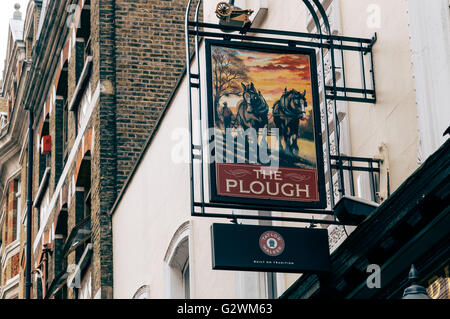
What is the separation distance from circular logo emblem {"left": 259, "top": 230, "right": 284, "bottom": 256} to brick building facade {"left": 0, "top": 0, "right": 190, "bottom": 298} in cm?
1035

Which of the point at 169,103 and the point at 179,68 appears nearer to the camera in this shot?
the point at 169,103

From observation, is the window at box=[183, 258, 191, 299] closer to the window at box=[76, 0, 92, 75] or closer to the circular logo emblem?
the circular logo emblem

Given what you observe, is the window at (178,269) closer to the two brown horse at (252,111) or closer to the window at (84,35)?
the two brown horse at (252,111)

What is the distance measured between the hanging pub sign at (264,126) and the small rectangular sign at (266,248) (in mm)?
329

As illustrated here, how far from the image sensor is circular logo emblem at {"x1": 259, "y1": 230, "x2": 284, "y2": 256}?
10.5m

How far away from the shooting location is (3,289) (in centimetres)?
3744

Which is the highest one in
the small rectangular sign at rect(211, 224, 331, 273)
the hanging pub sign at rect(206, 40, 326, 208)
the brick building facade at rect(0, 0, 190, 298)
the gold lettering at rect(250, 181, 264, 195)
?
the brick building facade at rect(0, 0, 190, 298)

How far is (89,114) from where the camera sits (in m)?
23.5

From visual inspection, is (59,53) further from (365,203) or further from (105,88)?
(365,203)

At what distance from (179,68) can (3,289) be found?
17561mm

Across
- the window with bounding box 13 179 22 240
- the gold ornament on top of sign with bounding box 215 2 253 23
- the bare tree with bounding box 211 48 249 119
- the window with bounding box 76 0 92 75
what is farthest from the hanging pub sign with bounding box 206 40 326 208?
the window with bounding box 13 179 22 240

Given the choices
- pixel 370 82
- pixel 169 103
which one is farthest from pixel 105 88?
pixel 370 82

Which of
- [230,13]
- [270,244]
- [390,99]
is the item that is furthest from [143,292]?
[390,99]
